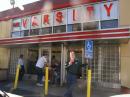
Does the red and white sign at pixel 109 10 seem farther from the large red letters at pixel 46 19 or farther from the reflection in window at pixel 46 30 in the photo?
the large red letters at pixel 46 19

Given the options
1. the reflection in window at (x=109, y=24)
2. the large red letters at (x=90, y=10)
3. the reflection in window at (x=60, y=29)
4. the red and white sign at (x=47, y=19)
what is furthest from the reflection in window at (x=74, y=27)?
the reflection in window at (x=109, y=24)

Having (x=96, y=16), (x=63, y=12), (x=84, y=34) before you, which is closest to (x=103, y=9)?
(x=96, y=16)

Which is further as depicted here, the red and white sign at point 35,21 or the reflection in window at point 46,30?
the red and white sign at point 35,21

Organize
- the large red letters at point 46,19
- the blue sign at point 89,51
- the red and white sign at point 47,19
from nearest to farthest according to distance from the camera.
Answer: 1. the blue sign at point 89,51
2. the red and white sign at point 47,19
3. the large red letters at point 46,19

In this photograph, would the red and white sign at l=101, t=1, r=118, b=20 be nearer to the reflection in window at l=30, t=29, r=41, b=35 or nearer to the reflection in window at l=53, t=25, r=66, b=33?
the reflection in window at l=53, t=25, r=66, b=33

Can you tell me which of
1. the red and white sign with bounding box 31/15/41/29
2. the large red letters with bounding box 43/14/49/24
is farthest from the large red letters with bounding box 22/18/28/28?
the large red letters with bounding box 43/14/49/24

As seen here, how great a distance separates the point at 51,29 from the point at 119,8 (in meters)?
5.09

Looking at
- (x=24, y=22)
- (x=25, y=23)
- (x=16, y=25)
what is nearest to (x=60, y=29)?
(x=25, y=23)

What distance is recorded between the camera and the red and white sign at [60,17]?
16875mm

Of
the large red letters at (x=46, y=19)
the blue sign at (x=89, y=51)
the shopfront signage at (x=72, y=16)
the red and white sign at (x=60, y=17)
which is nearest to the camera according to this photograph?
the blue sign at (x=89, y=51)

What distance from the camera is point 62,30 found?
1697 centimetres

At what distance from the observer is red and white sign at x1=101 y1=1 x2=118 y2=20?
1427cm

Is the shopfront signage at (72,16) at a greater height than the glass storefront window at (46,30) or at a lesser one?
greater

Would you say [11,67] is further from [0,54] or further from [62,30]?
[62,30]
